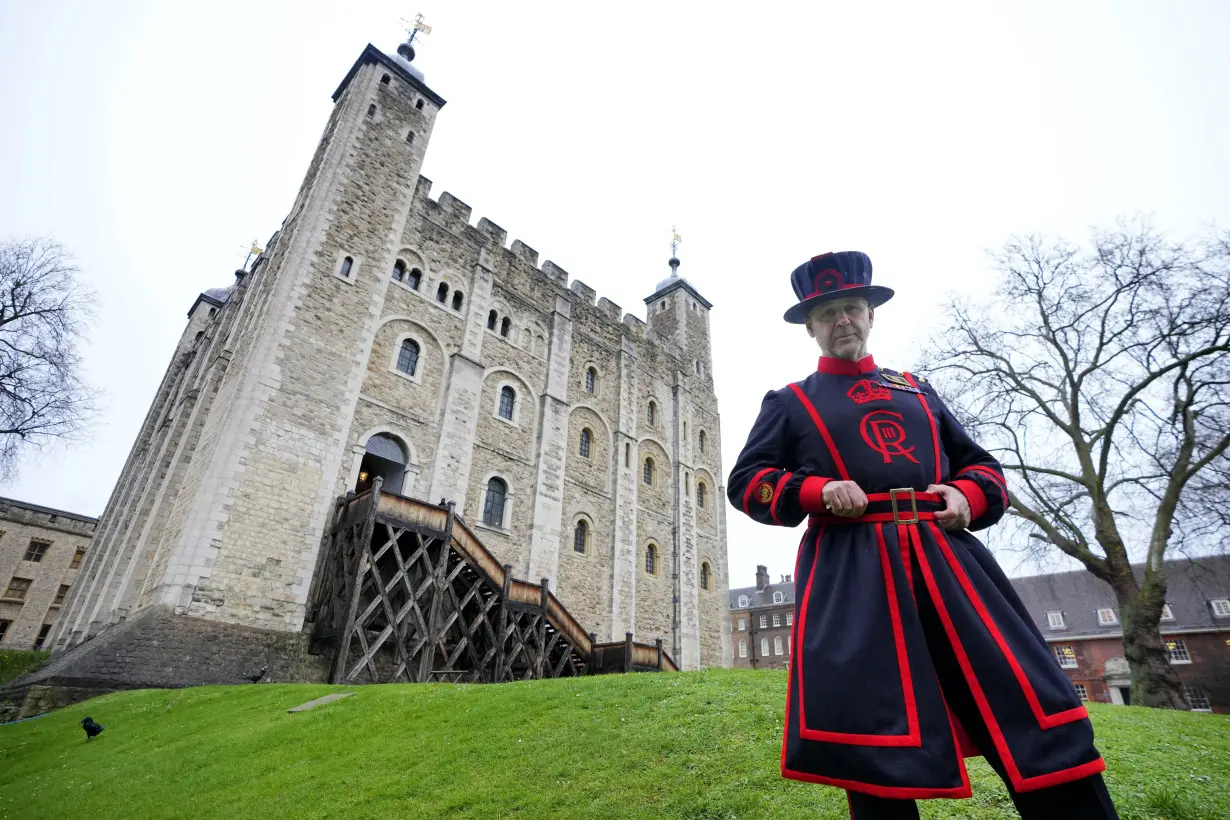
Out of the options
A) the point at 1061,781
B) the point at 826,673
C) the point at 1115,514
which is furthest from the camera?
the point at 1115,514

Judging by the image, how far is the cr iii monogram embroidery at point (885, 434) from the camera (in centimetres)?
232

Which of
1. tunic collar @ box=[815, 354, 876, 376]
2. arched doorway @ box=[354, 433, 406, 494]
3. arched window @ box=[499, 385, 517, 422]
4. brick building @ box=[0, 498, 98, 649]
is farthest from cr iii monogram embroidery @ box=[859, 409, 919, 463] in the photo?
brick building @ box=[0, 498, 98, 649]

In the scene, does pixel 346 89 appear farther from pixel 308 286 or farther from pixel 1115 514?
pixel 1115 514

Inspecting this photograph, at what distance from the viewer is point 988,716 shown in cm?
178

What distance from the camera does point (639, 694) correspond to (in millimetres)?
6559

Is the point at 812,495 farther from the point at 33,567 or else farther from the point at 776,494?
the point at 33,567

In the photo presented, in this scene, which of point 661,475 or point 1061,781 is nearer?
point 1061,781

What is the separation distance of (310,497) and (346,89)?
14.0 metres

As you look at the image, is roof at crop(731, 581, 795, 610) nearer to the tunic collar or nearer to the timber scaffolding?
the timber scaffolding

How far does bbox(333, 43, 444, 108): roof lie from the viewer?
62.4ft

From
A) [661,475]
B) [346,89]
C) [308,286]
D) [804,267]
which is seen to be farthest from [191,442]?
[804,267]

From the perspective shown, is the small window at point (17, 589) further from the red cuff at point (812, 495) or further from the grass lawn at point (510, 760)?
the red cuff at point (812, 495)

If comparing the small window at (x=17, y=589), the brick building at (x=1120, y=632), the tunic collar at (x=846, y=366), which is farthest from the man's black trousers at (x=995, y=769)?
the small window at (x=17, y=589)

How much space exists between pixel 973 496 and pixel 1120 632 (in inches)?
1371
